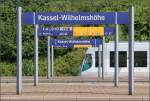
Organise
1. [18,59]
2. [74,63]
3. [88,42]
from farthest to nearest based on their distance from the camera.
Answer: [74,63] → [88,42] → [18,59]

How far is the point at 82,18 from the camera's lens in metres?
26.7

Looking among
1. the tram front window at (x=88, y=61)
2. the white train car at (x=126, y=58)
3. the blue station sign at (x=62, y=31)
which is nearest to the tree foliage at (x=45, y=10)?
the tram front window at (x=88, y=61)

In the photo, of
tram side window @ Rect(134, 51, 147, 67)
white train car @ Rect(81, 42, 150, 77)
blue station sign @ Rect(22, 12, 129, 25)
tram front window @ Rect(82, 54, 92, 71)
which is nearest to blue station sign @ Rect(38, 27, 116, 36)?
white train car @ Rect(81, 42, 150, 77)

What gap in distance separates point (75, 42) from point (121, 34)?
1778 cm

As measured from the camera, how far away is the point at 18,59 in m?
24.9

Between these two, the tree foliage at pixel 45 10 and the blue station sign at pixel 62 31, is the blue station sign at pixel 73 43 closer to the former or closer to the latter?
the blue station sign at pixel 62 31

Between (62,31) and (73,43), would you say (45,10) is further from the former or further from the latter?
(62,31)

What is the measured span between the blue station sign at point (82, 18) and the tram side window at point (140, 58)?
18944 millimetres

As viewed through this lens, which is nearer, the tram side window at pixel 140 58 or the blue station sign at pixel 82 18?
the blue station sign at pixel 82 18

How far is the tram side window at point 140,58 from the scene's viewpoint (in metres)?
45.9

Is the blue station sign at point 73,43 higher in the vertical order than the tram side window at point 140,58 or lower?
higher

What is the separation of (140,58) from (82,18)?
791 inches

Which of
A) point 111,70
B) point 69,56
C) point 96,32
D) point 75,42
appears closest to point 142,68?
point 111,70

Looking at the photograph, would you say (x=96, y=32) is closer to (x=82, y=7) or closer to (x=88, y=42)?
(x=88, y=42)
